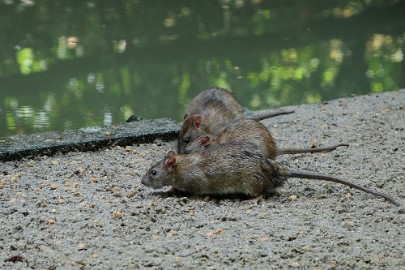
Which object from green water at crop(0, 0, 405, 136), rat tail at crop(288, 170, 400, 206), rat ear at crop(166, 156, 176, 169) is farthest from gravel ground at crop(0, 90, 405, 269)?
green water at crop(0, 0, 405, 136)

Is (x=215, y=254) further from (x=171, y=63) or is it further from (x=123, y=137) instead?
(x=171, y=63)

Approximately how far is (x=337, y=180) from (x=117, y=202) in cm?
175

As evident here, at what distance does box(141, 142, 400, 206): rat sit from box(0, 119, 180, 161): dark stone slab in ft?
3.82

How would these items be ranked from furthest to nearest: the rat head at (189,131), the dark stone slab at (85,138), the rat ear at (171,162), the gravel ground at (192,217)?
the rat head at (189,131), the dark stone slab at (85,138), the rat ear at (171,162), the gravel ground at (192,217)

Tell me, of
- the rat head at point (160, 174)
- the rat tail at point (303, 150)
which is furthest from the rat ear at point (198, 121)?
the rat head at point (160, 174)

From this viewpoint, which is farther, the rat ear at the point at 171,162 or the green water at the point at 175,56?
the green water at the point at 175,56

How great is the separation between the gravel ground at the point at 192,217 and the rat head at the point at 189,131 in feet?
0.86

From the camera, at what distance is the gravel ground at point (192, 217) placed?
500 centimetres

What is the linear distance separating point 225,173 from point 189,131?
1324 millimetres

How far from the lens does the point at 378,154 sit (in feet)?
24.0

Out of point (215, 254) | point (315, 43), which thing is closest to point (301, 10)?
point (315, 43)

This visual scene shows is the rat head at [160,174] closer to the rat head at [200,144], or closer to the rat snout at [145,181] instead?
the rat snout at [145,181]

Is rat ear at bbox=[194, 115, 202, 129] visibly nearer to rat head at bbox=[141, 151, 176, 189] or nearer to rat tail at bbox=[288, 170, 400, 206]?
rat head at bbox=[141, 151, 176, 189]

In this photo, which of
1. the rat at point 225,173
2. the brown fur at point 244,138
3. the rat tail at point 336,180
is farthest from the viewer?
the brown fur at point 244,138
